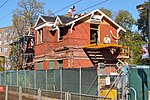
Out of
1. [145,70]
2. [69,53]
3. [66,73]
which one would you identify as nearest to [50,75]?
[66,73]

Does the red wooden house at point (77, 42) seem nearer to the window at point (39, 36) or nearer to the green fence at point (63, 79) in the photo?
the window at point (39, 36)

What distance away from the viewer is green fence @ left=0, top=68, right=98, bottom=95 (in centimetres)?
1775

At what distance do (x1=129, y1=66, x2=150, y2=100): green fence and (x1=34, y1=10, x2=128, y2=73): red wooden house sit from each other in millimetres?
12592

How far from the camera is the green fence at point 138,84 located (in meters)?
15.3

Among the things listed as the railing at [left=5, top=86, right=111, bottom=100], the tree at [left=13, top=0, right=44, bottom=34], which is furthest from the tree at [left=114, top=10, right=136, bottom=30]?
the railing at [left=5, top=86, right=111, bottom=100]

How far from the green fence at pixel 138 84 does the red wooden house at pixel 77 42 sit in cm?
1259

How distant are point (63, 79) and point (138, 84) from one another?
23.1 ft

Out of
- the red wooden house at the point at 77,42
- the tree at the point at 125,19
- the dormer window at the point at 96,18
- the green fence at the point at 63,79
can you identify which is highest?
the tree at the point at 125,19

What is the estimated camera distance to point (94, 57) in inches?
1200

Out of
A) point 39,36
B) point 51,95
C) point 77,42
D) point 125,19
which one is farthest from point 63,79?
point 125,19

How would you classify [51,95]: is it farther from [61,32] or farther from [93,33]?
[93,33]

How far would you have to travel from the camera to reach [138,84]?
15438mm

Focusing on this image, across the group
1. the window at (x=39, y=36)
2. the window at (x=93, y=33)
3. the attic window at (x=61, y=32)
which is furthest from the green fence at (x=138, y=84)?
the window at (x=39, y=36)

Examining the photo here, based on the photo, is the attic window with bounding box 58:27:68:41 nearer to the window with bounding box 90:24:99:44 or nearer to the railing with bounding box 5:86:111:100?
the window with bounding box 90:24:99:44
